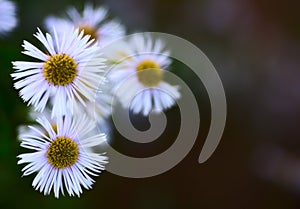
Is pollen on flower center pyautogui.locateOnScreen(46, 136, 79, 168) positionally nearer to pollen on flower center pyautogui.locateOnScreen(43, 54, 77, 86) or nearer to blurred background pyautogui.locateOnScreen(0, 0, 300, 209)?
pollen on flower center pyautogui.locateOnScreen(43, 54, 77, 86)

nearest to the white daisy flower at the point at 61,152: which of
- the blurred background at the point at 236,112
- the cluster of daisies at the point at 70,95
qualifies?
the cluster of daisies at the point at 70,95

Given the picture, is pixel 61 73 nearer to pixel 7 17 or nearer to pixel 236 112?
pixel 7 17

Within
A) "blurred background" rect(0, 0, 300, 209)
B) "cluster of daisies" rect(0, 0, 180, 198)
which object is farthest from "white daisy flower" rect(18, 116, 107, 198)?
"blurred background" rect(0, 0, 300, 209)

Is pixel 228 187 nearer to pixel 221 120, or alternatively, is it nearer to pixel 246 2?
pixel 221 120

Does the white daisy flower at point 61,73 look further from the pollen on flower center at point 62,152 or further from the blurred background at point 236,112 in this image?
the blurred background at point 236,112

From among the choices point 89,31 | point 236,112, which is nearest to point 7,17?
point 89,31

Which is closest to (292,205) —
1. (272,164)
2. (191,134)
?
(272,164)
